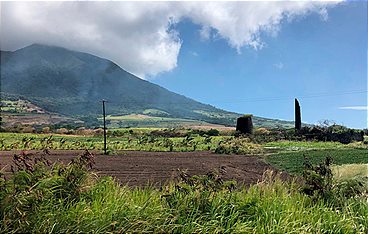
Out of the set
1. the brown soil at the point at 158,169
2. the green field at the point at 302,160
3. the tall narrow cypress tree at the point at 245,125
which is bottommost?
the brown soil at the point at 158,169

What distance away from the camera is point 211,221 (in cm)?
480

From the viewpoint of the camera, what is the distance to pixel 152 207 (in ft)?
16.2

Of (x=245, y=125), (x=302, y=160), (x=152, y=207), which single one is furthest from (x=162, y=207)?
(x=245, y=125)

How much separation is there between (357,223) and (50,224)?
3.71 metres

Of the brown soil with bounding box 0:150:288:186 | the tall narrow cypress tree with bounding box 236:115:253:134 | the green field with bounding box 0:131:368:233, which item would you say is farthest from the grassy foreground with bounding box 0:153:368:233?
the tall narrow cypress tree with bounding box 236:115:253:134

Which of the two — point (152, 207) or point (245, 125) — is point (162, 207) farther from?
point (245, 125)

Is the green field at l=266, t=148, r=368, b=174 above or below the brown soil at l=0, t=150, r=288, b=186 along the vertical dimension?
above

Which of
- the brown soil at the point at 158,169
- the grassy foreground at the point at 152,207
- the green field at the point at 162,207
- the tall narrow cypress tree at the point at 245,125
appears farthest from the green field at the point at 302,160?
the tall narrow cypress tree at the point at 245,125

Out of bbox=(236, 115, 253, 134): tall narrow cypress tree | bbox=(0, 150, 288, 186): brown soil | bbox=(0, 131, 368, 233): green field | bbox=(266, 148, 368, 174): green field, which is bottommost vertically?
bbox=(0, 150, 288, 186): brown soil

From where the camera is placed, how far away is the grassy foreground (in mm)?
4203

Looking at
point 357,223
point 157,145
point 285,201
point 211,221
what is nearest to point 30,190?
point 211,221

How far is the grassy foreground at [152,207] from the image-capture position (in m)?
4.20

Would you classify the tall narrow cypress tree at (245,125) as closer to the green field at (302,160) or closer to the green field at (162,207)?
the green field at (302,160)

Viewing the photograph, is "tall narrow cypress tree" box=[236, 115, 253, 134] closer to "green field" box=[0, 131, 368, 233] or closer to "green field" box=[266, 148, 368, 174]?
"green field" box=[266, 148, 368, 174]
